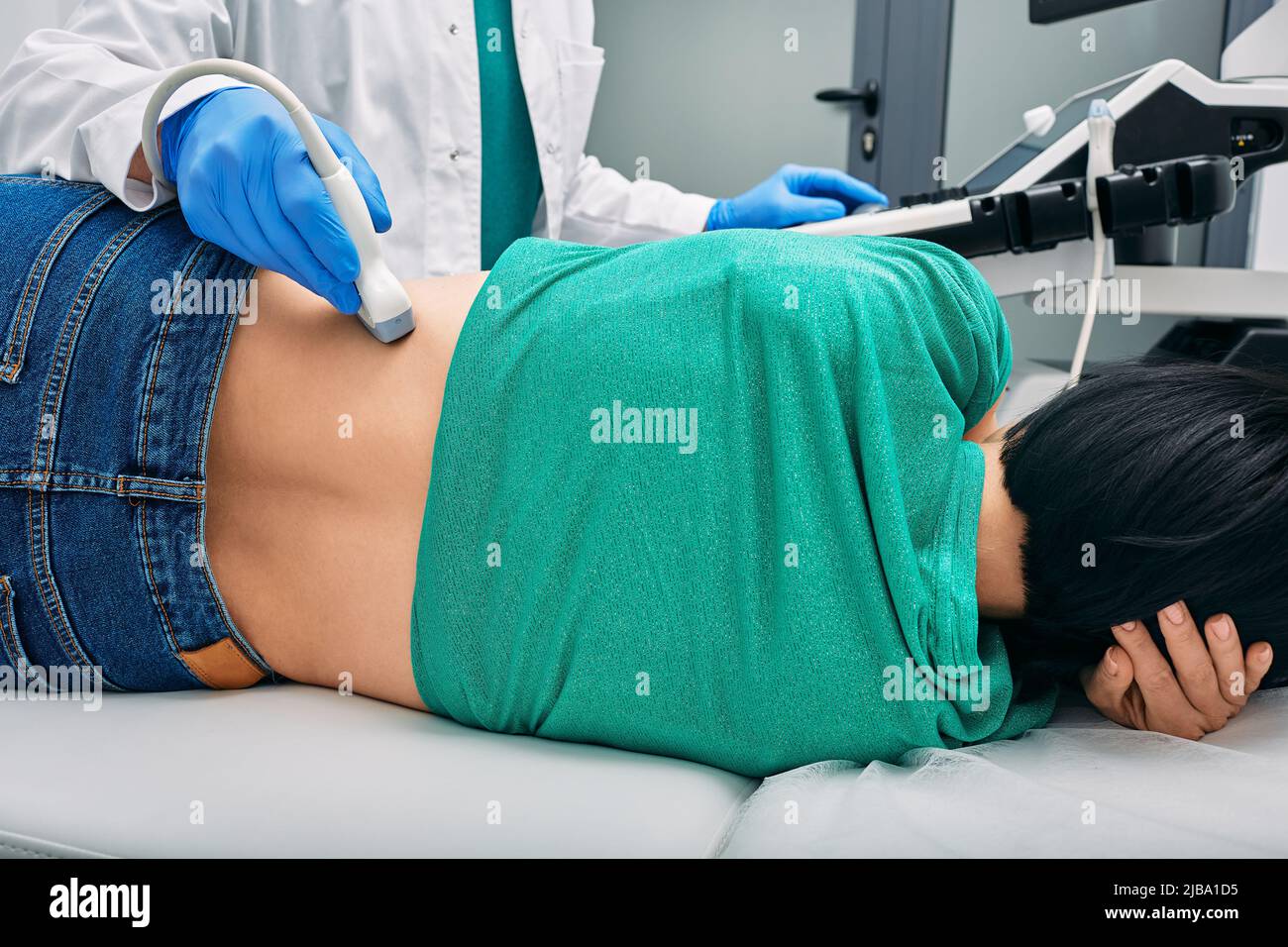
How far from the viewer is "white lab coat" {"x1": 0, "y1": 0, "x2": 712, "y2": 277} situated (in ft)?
2.90

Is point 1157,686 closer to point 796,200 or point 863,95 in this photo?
point 796,200

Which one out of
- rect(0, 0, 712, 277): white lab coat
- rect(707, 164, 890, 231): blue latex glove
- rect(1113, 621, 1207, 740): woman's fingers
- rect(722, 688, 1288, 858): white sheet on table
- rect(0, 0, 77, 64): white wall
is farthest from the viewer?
rect(0, 0, 77, 64): white wall

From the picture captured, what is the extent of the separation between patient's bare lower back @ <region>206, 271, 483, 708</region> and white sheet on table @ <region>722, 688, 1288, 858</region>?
1.01ft

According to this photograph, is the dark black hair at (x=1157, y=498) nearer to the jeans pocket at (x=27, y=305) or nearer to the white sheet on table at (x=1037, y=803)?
the white sheet on table at (x=1037, y=803)

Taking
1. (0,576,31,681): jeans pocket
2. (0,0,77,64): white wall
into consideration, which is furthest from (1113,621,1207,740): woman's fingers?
(0,0,77,64): white wall

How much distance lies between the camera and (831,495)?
2.04 ft

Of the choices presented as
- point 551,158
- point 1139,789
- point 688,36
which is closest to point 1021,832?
point 1139,789

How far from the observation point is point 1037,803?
1.88ft

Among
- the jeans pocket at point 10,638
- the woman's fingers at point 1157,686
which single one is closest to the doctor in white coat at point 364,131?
the jeans pocket at point 10,638

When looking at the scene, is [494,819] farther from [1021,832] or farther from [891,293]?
[891,293]

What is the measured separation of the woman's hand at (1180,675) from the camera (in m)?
0.64

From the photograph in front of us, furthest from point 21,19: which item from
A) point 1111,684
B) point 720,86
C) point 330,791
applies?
point 1111,684

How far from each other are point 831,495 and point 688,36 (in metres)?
2.32

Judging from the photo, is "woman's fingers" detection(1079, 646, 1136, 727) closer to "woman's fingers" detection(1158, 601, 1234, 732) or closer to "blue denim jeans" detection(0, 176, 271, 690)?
"woman's fingers" detection(1158, 601, 1234, 732)
